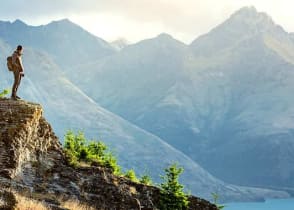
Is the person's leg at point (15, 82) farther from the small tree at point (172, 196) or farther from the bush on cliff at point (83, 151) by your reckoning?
the small tree at point (172, 196)

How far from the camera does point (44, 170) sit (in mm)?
26625

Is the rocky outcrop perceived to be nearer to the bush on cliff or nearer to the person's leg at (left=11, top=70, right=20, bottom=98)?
the bush on cliff

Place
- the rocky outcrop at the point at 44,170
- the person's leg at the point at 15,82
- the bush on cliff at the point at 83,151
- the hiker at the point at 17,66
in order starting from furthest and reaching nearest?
the bush on cliff at the point at 83,151
the person's leg at the point at 15,82
the hiker at the point at 17,66
the rocky outcrop at the point at 44,170

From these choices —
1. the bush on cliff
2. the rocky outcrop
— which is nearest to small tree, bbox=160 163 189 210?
the rocky outcrop

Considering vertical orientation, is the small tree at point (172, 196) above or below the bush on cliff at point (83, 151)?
below

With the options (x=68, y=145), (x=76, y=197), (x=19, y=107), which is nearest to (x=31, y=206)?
(x=76, y=197)

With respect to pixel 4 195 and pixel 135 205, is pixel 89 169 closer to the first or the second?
pixel 135 205

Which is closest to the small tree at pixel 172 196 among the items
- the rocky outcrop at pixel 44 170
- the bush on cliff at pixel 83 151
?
the rocky outcrop at pixel 44 170

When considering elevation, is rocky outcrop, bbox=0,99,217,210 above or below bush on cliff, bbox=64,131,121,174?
below

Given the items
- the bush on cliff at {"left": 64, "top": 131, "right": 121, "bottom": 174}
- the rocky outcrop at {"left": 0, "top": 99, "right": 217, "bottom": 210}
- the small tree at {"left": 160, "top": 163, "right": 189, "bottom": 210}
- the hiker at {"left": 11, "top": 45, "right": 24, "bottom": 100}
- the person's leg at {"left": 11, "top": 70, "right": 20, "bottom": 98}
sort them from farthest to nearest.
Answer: the bush on cliff at {"left": 64, "top": 131, "right": 121, "bottom": 174}, the small tree at {"left": 160, "top": 163, "right": 189, "bottom": 210}, the person's leg at {"left": 11, "top": 70, "right": 20, "bottom": 98}, the hiker at {"left": 11, "top": 45, "right": 24, "bottom": 100}, the rocky outcrop at {"left": 0, "top": 99, "right": 217, "bottom": 210}

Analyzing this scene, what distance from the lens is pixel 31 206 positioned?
1572 centimetres

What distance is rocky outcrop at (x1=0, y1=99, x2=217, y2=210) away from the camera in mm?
24516

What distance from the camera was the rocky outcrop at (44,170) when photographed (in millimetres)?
24516

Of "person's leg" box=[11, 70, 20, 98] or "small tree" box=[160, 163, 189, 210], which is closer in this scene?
"person's leg" box=[11, 70, 20, 98]
